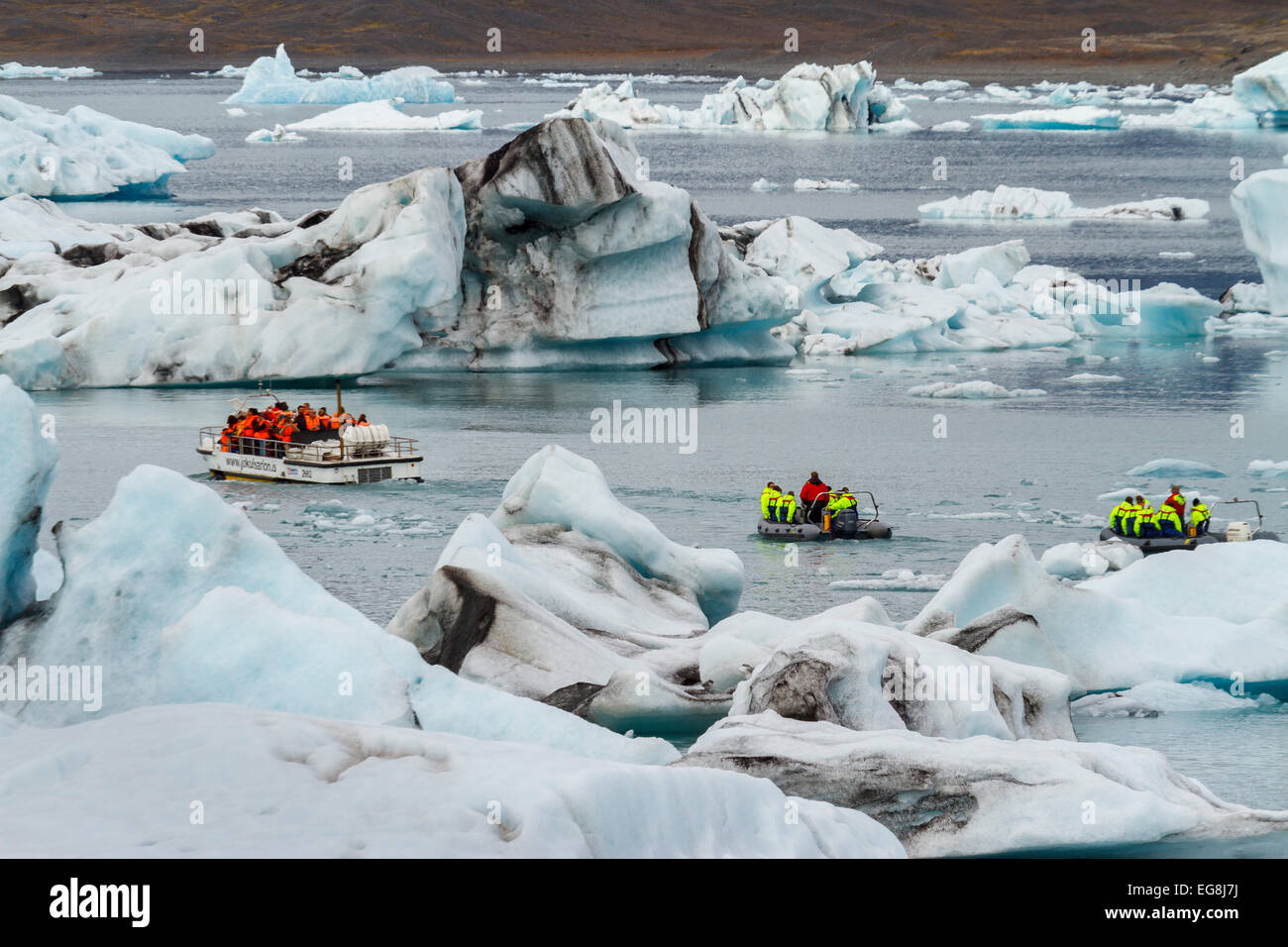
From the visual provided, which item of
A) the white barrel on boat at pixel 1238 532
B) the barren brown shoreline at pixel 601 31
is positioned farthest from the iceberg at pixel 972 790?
the barren brown shoreline at pixel 601 31

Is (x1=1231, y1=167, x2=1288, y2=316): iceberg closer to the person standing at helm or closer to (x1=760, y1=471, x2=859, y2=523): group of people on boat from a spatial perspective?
(x1=760, y1=471, x2=859, y2=523): group of people on boat

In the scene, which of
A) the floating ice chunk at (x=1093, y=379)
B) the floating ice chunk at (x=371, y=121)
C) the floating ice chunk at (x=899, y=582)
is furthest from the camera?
the floating ice chunk at (x=371, y=121)

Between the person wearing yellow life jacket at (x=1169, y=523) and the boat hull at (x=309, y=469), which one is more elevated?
the boat hull at (x=309, y=469)

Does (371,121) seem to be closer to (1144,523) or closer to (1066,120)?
(1066,120)

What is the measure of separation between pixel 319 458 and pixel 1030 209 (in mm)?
36825

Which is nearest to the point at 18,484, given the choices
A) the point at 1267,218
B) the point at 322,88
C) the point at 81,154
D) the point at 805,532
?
the point at 805,532

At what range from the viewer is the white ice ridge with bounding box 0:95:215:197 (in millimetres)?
50406

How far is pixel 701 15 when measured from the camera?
598 feet

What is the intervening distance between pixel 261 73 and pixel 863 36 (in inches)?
2981

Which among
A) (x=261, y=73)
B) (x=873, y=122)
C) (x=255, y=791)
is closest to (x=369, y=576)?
(x=255, y=791)

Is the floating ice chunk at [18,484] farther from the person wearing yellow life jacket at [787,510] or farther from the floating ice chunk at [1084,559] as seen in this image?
the person wearing yellow life jacket at [787,510]

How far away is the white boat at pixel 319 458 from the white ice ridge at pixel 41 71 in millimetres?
138609

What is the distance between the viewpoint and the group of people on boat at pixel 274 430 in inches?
970
